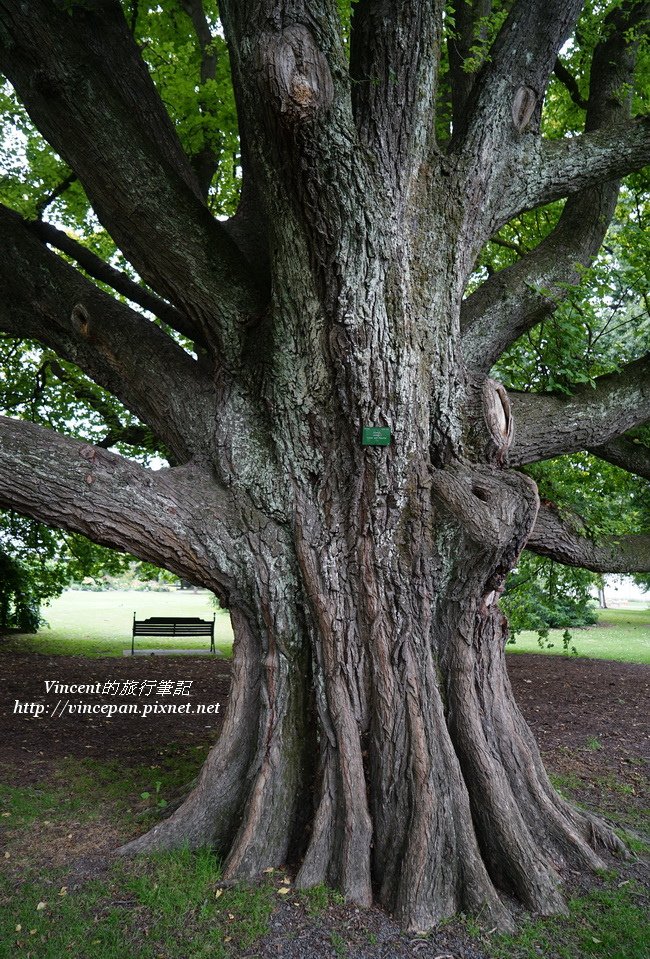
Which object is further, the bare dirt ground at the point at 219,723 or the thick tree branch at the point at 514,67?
the thick tree branch at the point at 514,67

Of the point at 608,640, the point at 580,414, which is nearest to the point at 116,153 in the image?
the point at 580,414

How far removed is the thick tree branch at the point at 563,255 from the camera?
5637 millimetres

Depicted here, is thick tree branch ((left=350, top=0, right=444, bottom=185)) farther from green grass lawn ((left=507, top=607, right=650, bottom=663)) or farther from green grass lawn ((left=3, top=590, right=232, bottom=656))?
green grass lawn ((left=507, top=607, right=650, bottom=663))

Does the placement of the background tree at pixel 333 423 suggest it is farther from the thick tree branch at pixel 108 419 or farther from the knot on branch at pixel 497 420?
the thick tree branch at pixel 108 419

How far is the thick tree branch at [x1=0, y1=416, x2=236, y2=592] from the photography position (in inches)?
165

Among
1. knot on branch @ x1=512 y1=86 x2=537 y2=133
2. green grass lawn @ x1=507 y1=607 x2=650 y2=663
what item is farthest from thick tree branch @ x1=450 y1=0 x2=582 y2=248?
green grass lawn @ x1=507 y1=607 x2=650 y2=663

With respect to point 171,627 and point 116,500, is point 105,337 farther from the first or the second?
point 171,627

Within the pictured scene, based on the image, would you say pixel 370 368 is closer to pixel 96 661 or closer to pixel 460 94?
pixel 460 94

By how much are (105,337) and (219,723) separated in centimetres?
408

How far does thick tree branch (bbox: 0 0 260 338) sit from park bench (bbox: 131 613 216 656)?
899 cm

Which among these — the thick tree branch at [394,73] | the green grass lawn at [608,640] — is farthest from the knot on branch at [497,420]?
the green grass lawn at [608,640]

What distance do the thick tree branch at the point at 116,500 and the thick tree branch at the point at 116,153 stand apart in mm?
1279

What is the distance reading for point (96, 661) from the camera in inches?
436

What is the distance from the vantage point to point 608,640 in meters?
20.8
